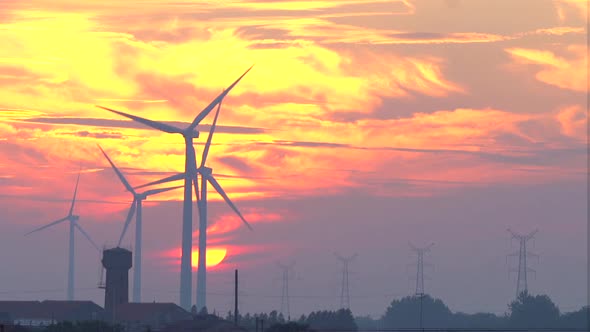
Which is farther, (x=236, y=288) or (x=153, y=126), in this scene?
(x=153, y=126)

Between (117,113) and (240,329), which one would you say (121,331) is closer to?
(240,329)

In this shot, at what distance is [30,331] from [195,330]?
2321 cm

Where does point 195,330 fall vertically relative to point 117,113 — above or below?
below

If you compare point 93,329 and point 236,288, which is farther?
point 93,329

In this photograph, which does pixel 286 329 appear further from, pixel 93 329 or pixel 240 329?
pixel 93 329

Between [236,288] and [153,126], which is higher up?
[153,126]

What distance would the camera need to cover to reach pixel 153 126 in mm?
198625

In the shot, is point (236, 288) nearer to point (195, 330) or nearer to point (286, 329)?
point (286, 329)

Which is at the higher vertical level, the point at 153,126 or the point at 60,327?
the point at 153,126

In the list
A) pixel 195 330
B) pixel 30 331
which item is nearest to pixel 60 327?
pixel 30 331

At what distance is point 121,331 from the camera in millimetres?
195500

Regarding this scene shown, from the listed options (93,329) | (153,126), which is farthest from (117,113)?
(93,329)

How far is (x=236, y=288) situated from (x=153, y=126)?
123 feet

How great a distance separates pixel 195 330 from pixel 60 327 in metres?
19.1
